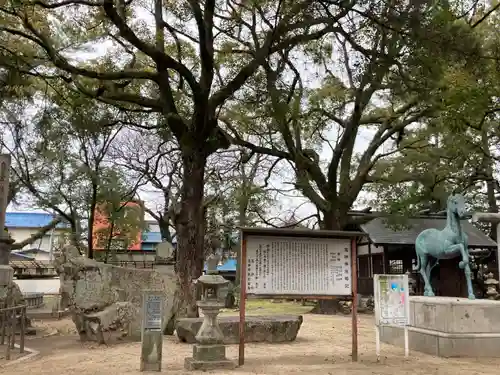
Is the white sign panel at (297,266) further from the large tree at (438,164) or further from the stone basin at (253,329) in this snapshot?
the large tree at (438,164)

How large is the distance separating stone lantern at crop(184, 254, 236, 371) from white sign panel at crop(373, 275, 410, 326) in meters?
2.41

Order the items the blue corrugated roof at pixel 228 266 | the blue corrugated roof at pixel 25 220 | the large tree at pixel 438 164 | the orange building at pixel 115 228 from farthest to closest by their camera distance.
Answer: the blue corrugated roof at pixel 25 220 < the blue corrugated roof at pixel 228 266 < the orange building at pixel 115 228 < the large tree at pixel 438 164

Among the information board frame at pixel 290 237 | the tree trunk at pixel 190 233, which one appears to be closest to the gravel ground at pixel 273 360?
the information board frame at pixel 290 237

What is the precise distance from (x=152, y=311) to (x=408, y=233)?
51.0 ft

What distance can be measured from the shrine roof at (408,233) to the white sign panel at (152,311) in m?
13.3

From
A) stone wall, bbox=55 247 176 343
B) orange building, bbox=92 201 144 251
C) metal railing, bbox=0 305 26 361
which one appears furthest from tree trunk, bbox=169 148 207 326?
orange building, bbox=92 201 144 251

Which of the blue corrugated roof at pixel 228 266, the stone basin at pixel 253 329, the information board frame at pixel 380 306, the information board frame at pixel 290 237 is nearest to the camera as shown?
the information board frame at pixel 290 237

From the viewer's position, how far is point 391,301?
7480mm

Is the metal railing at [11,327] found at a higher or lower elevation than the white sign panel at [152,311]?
lower

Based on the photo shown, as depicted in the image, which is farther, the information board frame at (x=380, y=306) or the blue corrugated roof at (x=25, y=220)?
the blue corrugated roof at (x=25, y=220)

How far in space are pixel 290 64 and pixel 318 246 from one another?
8111 millimetres

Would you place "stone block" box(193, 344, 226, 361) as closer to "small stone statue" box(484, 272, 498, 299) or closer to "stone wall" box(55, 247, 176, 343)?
"stone wall" box(55, 247, 176, 343)

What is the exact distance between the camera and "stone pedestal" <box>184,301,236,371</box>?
21.1ft

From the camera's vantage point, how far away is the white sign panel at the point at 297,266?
6.89 m
